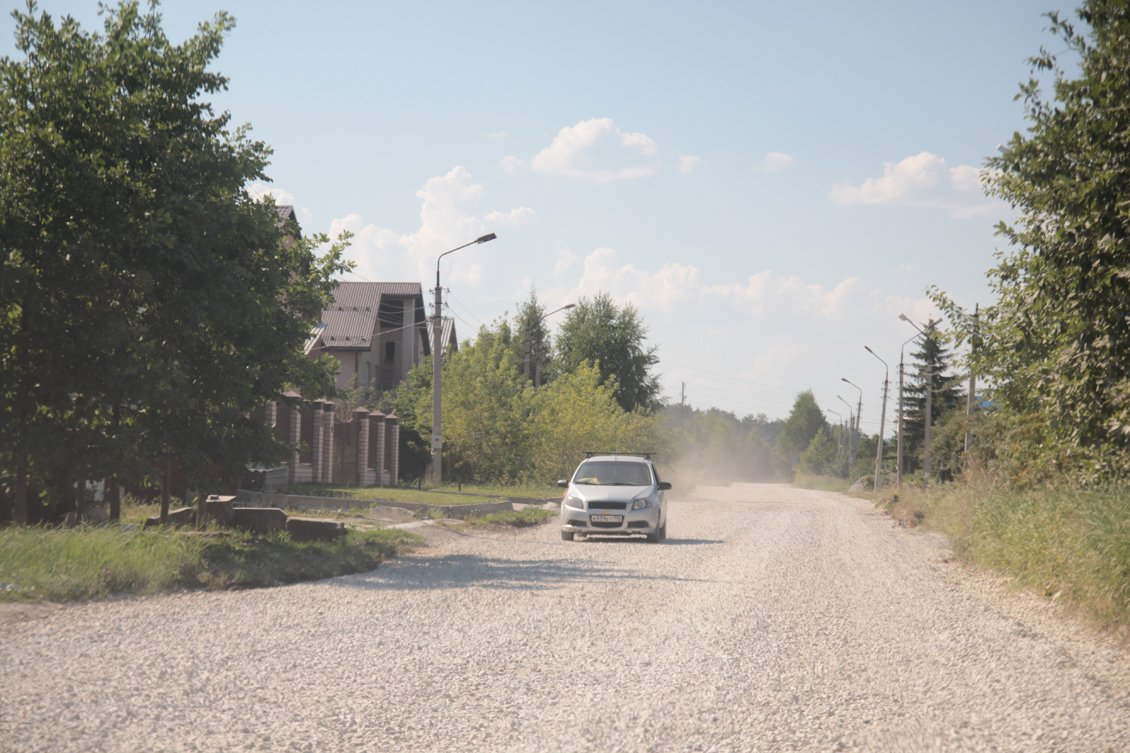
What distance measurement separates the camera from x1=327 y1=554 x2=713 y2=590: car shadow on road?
13.2 meters

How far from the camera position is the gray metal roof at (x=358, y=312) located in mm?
61500

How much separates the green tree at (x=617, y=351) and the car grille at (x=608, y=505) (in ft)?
159

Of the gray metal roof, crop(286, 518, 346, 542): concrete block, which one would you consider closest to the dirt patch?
crop(286, 518, 346, 542): concrete block

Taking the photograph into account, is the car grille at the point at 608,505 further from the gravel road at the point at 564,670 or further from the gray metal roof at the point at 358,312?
the gray metal roof at the point at 358,312

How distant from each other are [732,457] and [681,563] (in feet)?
528

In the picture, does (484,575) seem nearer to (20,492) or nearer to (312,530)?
(312,530)

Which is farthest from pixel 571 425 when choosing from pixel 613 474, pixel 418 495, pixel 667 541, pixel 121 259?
pixel 121 259

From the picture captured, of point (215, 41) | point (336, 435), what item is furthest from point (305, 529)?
point (336, 435)

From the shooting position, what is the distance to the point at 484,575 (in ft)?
47.5

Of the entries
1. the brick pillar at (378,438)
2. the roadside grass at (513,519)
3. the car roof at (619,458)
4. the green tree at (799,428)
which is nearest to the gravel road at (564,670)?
the car roof at (619,458)

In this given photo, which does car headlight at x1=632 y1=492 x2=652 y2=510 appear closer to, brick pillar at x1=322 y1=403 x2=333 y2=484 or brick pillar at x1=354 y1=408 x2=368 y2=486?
brick pillar at x1=322 y1=403 x2=333 y2=484

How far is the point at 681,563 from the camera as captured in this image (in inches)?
643

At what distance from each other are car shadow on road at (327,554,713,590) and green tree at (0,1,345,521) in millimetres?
3147

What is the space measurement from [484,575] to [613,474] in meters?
8.24
